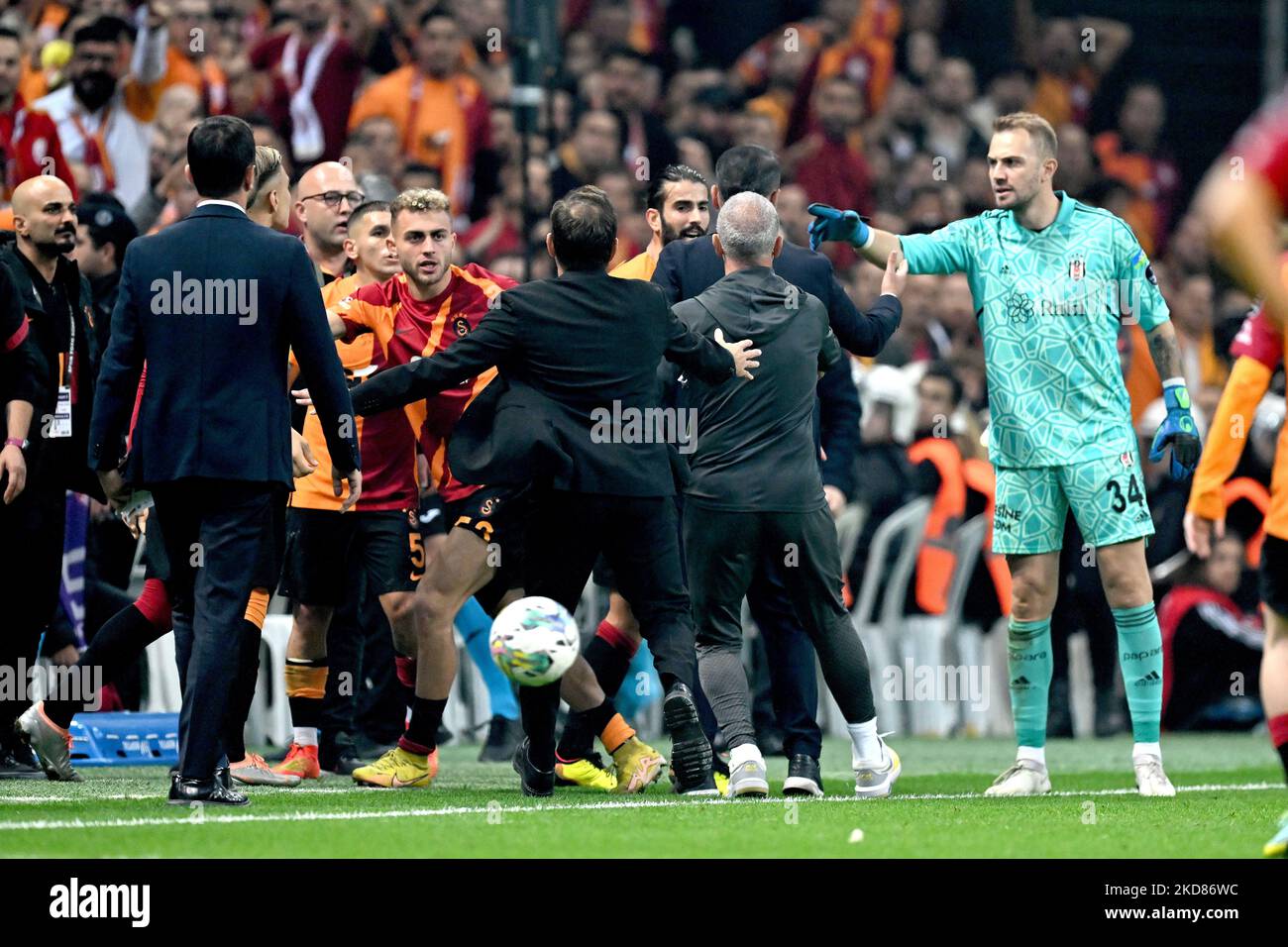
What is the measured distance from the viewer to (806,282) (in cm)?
923

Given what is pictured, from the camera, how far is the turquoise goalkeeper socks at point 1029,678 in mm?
8953

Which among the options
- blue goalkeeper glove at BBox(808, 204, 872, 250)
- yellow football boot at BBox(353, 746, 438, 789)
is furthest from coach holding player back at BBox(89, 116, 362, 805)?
blue goalkeeper glove at BBox(808, 204, 872, 250)

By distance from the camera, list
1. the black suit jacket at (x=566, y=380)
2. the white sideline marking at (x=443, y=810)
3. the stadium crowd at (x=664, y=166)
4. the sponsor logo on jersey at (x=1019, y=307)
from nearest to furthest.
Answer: the white sideline marking at (x=443, y=810), the black suit jacket at (x=566, y=380), the sponsor logo on jersey at (x=1019, y=307), the stadium crowd at (x=664, y=166)

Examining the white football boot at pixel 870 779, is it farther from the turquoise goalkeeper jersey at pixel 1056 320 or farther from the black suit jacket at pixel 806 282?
the black suit jacket at pixel 806 282

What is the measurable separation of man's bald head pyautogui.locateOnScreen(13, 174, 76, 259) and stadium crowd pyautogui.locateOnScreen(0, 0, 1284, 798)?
0.09ft

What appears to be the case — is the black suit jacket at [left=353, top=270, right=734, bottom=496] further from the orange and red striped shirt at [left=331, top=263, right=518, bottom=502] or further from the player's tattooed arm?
the player's tattooed arm

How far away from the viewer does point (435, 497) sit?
1064 cm

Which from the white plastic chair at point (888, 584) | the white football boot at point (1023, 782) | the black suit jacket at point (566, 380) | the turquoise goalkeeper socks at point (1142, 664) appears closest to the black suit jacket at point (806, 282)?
the black suit jacket at point (566, 380)

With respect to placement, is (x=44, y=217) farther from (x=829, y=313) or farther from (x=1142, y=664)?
(x=1142, y=664)

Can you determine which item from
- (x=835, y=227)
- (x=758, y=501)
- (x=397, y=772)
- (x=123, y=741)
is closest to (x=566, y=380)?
(x=758, y=501)

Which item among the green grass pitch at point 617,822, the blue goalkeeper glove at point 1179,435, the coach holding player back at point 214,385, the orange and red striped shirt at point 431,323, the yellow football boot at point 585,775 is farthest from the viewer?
the orange and red striped shirt at point 431,323

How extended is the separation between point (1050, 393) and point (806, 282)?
3.67 feet

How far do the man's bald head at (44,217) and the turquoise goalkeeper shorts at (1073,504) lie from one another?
409cm

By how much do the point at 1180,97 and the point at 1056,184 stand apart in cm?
308
